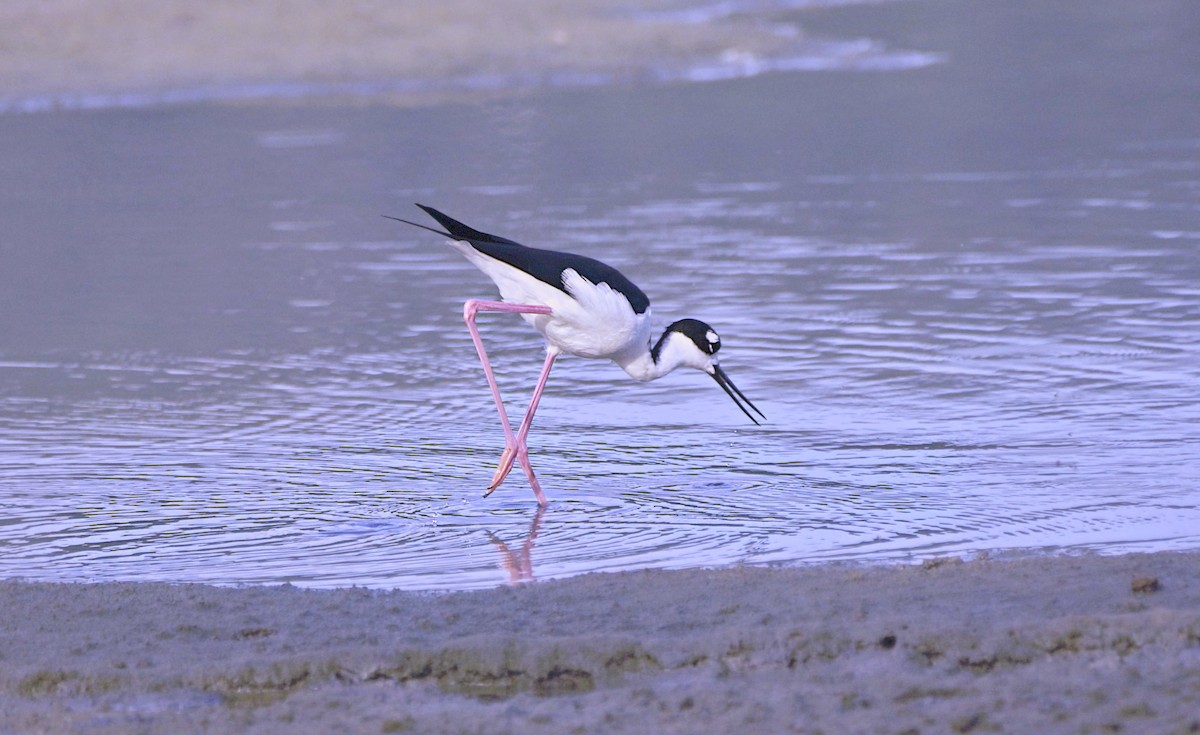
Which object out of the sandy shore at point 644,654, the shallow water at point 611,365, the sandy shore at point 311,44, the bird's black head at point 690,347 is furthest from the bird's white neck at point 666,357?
the sandy shore at point 311,44

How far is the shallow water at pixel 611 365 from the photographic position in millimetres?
6406

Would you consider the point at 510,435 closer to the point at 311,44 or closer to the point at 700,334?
the point at 700,334

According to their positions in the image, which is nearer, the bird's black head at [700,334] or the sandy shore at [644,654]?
the sandy shore at [644,654]

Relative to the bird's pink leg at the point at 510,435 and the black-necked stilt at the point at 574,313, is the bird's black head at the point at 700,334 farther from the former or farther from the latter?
the bird's pink leg at the point at 510,435

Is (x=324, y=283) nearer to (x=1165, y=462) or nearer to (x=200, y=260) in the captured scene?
(x=200, y=260)

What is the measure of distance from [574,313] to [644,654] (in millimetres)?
2695

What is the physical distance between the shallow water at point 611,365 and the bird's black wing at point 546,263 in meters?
0.78

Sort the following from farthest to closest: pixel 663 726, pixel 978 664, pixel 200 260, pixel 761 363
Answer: pixel 200 260 → pixel 761 363 → pixel 978 664 → pixel 663 726

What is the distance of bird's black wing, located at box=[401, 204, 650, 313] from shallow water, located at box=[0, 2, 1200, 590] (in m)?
0.78

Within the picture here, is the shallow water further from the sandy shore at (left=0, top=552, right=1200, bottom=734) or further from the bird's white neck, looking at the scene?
the sandy shore at (left=0, top=552, right=1200, bottom=734)

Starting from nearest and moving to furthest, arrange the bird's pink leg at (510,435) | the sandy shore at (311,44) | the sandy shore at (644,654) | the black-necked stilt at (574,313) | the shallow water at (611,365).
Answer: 1. the sandy shore at (644,654)
2. the shallow water at (611,365)
3. the bird's pink leg at (510,435)
4. the black-necked stilt at (574,313)
5. the sandy shore at (311,44)

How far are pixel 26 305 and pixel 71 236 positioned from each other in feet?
9.39

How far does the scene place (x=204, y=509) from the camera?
6.75m

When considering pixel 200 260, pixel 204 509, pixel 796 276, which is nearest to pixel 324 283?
pixel 200 260
